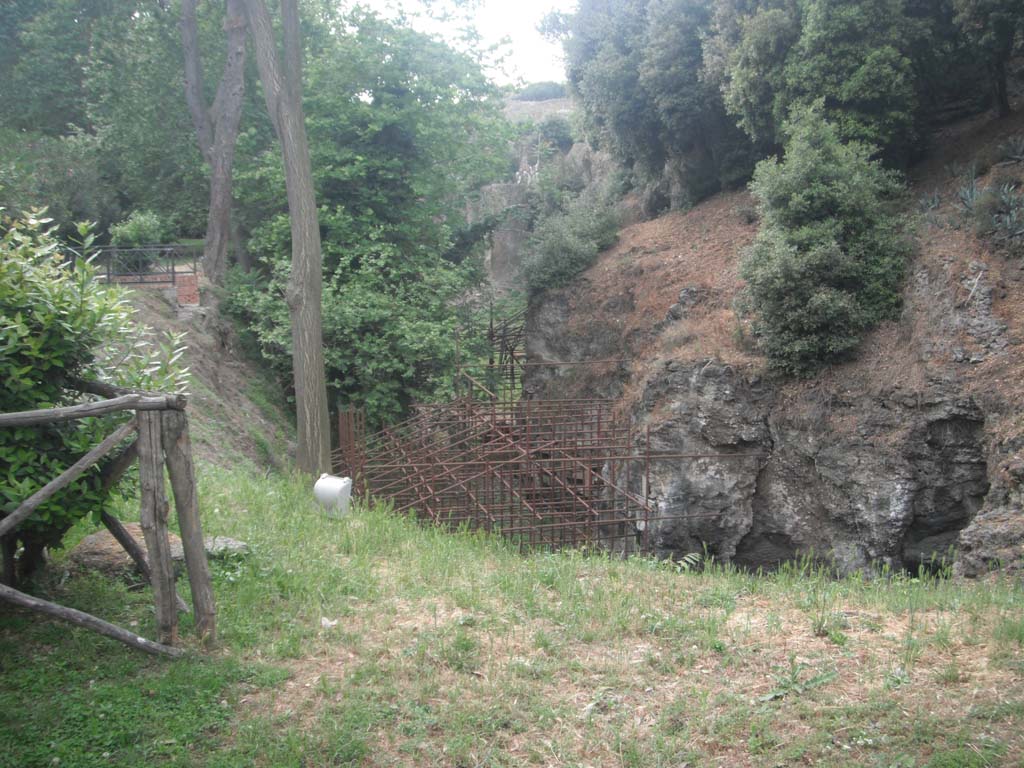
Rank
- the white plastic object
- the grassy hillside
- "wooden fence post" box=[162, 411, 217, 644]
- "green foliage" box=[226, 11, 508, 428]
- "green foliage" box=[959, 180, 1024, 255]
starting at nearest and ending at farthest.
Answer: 1. the grassy hillside
2. "wooden fence post" box=[162, 411, 217, 644]
3. the white plastic object
4. "green foliage" box=[959, 180, 1024, 255]
5. "green foliage" box=[226, 11, 508, 428]

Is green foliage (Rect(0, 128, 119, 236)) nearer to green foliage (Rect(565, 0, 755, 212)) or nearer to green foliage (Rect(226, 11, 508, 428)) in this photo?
green foliage (Rect(226, 11, 508, 428))

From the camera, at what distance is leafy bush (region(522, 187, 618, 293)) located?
70.7 feet

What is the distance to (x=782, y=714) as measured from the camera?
461cm

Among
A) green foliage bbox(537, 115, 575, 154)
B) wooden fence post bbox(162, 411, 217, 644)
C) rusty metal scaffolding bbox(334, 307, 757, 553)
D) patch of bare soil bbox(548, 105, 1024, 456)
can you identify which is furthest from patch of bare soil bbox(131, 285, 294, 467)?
green foliage bbox(537, 115, 575, 154)

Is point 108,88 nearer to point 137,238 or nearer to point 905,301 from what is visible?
point 137,238

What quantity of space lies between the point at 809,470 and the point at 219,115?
1669cm

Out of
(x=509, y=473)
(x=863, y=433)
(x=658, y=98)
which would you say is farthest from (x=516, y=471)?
(x=658, y=98)

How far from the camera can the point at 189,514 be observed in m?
5.20

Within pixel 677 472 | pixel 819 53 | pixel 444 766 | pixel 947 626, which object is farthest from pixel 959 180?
pixel 444 766

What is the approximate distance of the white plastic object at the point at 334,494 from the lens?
9.17m

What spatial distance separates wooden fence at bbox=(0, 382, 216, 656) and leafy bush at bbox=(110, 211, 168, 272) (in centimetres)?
1493

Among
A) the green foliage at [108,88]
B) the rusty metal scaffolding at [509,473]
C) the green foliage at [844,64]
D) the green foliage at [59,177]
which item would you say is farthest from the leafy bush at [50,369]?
the green foliage at [108,88]

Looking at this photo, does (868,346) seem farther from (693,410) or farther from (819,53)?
(819,53)

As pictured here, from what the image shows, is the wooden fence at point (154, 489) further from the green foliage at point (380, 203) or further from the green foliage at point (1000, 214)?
the green foliage at point (380, 203)
